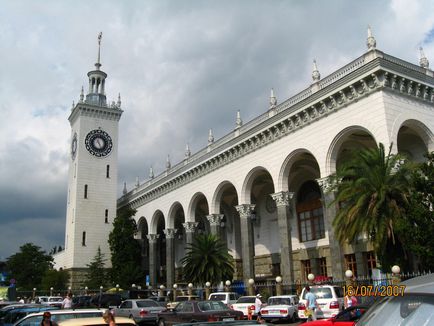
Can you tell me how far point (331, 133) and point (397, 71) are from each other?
4721 millimetres

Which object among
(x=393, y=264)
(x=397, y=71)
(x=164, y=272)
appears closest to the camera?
(x=393, y=264)

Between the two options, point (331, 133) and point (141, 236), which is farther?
point (141, 236)

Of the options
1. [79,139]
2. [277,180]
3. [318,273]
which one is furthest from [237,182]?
[79,139]

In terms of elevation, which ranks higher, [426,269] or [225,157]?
[225,157]

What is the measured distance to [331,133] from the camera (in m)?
25.2

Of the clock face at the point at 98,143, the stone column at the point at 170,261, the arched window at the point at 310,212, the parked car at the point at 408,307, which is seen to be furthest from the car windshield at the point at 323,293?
the clock face at the point at 98,143

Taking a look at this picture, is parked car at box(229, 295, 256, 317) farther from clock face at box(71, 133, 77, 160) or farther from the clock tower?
clock face at box(71, 133, 77, 160)

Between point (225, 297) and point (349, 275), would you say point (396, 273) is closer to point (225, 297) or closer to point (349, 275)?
point (349, 275)

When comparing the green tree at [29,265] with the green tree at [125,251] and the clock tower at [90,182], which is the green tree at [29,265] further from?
the green tree at [125,251]

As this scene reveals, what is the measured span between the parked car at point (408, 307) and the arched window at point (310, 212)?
28.6 metres

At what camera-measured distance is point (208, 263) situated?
3098cm

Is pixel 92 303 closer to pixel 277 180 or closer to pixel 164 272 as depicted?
pixel 277 180

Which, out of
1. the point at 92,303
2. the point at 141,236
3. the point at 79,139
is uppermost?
the point at 79,139

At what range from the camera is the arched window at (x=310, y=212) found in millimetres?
32188
